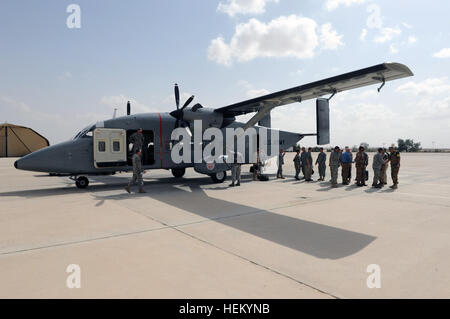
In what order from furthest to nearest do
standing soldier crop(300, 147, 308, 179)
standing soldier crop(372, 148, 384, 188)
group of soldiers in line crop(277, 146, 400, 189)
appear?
standing soldier crop(300, 147, 308, 179) → standing soldier crop(372, 148, 384, 188) → group of soldiers in line crop(277, 146, 400, 189)

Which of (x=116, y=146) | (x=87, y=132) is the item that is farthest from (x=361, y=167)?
(x=87, y=132)

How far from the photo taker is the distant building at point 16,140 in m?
45.1

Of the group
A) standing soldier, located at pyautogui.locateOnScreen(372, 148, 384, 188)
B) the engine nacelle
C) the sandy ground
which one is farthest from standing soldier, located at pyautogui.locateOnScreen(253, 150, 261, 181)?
the sandy ground

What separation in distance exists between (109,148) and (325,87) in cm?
891

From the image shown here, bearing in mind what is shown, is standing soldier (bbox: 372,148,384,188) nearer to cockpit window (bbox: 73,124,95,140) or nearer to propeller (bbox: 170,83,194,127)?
propeller (bbox: 170,83,194,127)

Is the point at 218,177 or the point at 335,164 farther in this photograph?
the point at 218,177

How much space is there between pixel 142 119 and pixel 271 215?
787 cm

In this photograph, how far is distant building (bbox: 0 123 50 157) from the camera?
4512 cm

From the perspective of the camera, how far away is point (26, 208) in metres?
7.29

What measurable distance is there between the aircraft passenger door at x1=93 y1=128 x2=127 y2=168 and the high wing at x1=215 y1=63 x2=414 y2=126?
4.66 meters

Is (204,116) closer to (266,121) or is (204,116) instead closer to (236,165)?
(236,165)

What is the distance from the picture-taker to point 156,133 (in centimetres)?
1216
